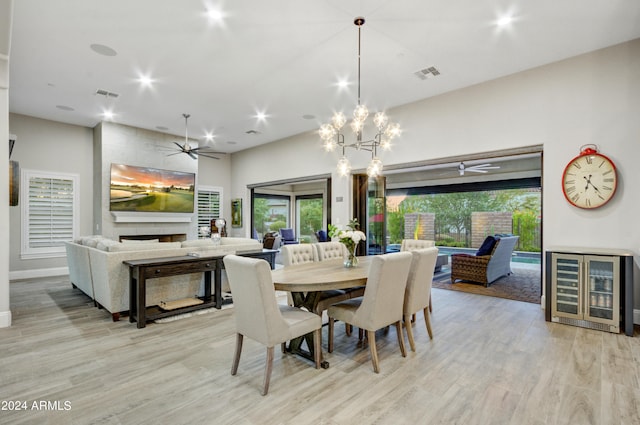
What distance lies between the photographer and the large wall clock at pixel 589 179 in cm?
386

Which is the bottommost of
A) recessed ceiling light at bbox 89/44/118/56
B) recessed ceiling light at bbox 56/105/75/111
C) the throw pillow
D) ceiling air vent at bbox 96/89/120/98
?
the throw pillow

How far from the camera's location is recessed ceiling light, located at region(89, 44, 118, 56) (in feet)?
12.7

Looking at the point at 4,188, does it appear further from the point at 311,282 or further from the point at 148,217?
the point at 311,282

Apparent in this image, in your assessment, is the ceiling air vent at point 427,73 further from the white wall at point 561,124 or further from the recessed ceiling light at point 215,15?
the recessed ceiling light at point 215,15

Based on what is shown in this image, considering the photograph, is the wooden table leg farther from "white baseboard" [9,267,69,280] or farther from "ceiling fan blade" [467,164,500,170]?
"ceiling fan blade" [467,164,500,170]

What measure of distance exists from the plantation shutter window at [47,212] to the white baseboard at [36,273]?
11.9 inches

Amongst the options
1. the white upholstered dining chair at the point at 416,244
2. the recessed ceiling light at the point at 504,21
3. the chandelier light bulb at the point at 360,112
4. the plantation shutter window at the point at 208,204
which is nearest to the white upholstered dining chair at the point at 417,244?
the white upholstered dining chair at the point at 416,244

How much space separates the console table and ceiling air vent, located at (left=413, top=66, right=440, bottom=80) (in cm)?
381

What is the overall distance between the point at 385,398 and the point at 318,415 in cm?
51

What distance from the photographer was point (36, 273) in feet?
21.6

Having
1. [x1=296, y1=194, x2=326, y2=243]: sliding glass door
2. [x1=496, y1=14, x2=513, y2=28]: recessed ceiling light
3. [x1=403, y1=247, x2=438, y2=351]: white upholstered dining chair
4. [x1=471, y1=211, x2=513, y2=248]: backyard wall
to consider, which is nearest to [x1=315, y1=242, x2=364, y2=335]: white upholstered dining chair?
[x1=403, y1=247, x2=438, y2=351]: white upholstered dining chair

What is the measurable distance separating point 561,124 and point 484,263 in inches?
107

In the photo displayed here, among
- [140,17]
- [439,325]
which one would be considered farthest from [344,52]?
[439,325]

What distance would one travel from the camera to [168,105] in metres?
5.90
